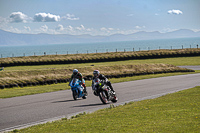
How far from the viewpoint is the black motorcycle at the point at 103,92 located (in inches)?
666

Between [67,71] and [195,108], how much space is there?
24.5 metres

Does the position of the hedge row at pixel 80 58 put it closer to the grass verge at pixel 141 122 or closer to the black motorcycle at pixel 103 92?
the black motorcycle at pixel 103 92

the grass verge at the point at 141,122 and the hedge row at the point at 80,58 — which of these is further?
the hedge row at the point at 80,58

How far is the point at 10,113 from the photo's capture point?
15.0 m

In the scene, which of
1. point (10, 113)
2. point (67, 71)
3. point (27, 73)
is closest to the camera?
point (10, 113)

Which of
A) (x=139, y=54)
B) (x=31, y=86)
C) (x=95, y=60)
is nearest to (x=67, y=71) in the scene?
(x=31, y=86)

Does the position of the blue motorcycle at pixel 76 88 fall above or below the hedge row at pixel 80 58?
below

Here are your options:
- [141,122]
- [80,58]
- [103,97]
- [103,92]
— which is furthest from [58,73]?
[80,58]

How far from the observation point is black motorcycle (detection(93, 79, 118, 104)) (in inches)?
666

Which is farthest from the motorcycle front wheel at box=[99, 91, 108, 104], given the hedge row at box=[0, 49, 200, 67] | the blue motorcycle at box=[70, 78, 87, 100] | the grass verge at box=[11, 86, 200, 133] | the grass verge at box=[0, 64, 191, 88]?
the hedge row at box=[0, 49, 200, 67]

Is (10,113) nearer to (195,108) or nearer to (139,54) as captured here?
(195,108)

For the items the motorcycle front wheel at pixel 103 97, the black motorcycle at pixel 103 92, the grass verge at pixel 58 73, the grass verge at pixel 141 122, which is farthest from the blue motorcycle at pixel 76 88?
the grass verge at pixel 58 73

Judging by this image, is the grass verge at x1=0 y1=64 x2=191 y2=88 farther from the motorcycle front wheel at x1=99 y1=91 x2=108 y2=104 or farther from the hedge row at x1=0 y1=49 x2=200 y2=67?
the hedge row at x1=0 y1=49 x2=200 y2=67

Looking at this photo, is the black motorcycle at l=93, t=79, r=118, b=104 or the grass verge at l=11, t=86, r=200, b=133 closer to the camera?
the grass verge at l=11, t=86, r=200, b=133
